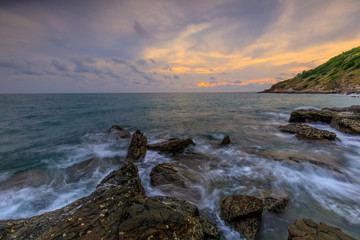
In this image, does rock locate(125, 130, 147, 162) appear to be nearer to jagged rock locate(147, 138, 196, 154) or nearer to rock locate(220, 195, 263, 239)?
jagged rock locate(147, 138, 196, 154)

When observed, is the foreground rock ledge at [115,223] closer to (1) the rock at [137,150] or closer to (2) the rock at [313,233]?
(2) the rock at [313,233]

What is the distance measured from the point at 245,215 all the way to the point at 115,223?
3.10 meters

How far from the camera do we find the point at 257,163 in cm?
758

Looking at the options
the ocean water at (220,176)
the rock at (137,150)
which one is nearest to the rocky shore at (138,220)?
the ocean water at (220,176)

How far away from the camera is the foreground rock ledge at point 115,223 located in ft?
7.94

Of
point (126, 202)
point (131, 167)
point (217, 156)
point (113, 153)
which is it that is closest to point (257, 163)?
point (217, 156)

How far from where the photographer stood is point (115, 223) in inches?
103

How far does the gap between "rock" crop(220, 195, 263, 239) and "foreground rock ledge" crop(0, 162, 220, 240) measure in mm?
733

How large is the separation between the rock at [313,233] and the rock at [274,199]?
1232 millimetres

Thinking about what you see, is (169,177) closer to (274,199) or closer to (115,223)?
(115,223)

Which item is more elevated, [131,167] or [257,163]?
[131,167]

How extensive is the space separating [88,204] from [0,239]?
1636mm

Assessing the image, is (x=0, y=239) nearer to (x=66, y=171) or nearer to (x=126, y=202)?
(x=126, y=202)

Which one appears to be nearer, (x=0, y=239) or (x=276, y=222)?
(x=0, y=239)
